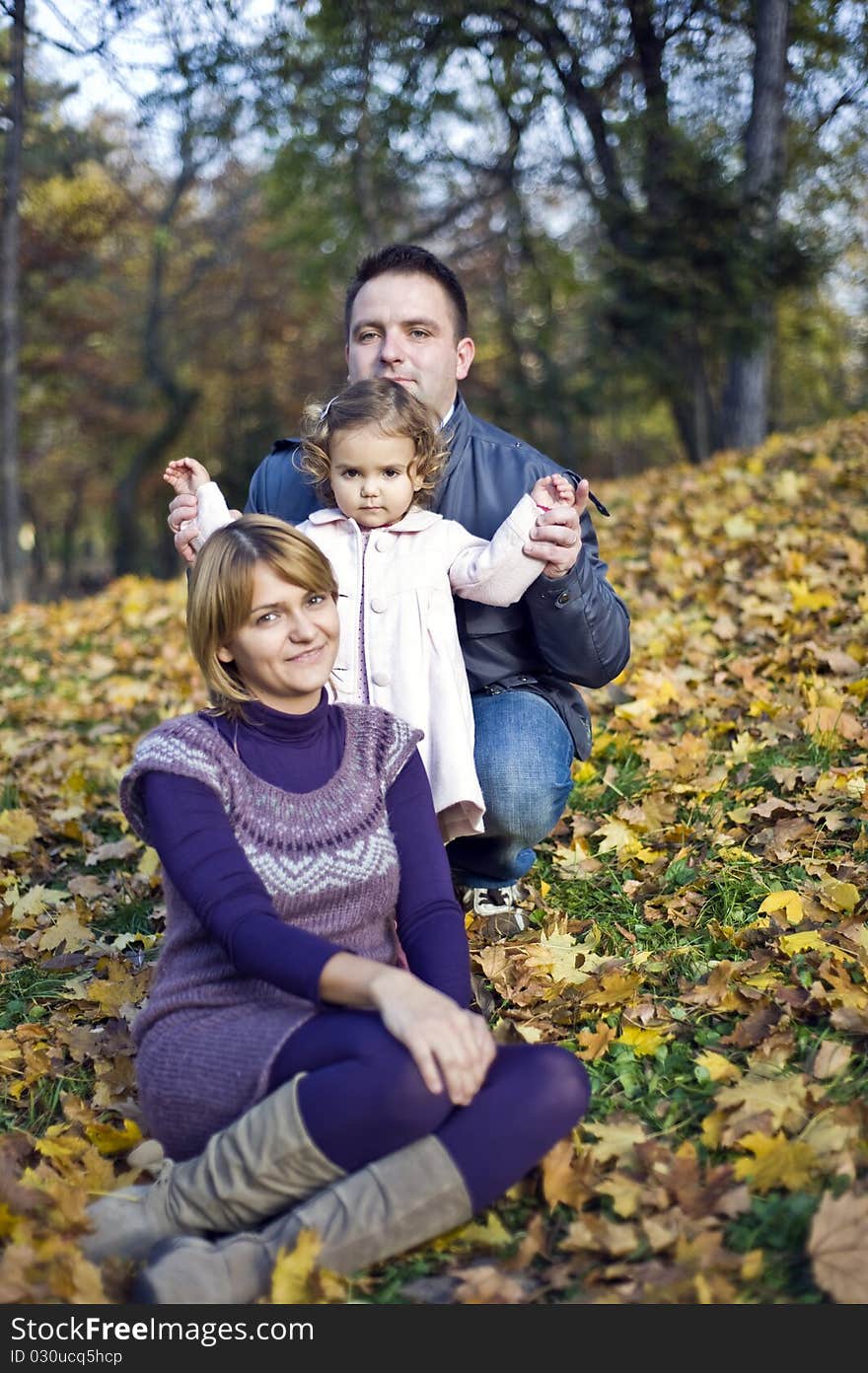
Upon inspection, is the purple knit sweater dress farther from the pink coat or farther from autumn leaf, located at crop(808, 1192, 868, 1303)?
autumn leaf, located at crop(808, 1192, 868, 1303)

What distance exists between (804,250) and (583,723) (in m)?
9.35

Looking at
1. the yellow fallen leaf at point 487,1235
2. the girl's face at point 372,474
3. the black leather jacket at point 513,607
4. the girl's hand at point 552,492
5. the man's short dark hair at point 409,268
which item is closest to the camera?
the yellow fallen leaf at point 487,1235

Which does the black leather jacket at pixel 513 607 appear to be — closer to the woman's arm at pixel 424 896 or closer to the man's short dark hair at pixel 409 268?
the man's short dark hair at pixel 409 268

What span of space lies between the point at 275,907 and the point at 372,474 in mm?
1180

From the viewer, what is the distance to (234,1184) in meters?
2.02

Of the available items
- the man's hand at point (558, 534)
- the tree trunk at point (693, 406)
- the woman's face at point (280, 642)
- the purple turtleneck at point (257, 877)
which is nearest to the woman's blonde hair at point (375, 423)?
the man's hand at point (558, 534)

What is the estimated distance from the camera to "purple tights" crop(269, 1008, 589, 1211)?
1.99 m

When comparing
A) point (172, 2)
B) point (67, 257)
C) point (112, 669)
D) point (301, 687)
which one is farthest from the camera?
point (67, 257)

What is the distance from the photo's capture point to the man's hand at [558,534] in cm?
286

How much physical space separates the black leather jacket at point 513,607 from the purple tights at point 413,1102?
4.35 feet

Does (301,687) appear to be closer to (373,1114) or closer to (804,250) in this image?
(373,1114)

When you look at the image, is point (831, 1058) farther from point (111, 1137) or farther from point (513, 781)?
point (111, 1137)

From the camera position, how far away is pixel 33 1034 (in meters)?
3.05

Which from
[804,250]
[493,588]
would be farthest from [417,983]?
[804,250]
